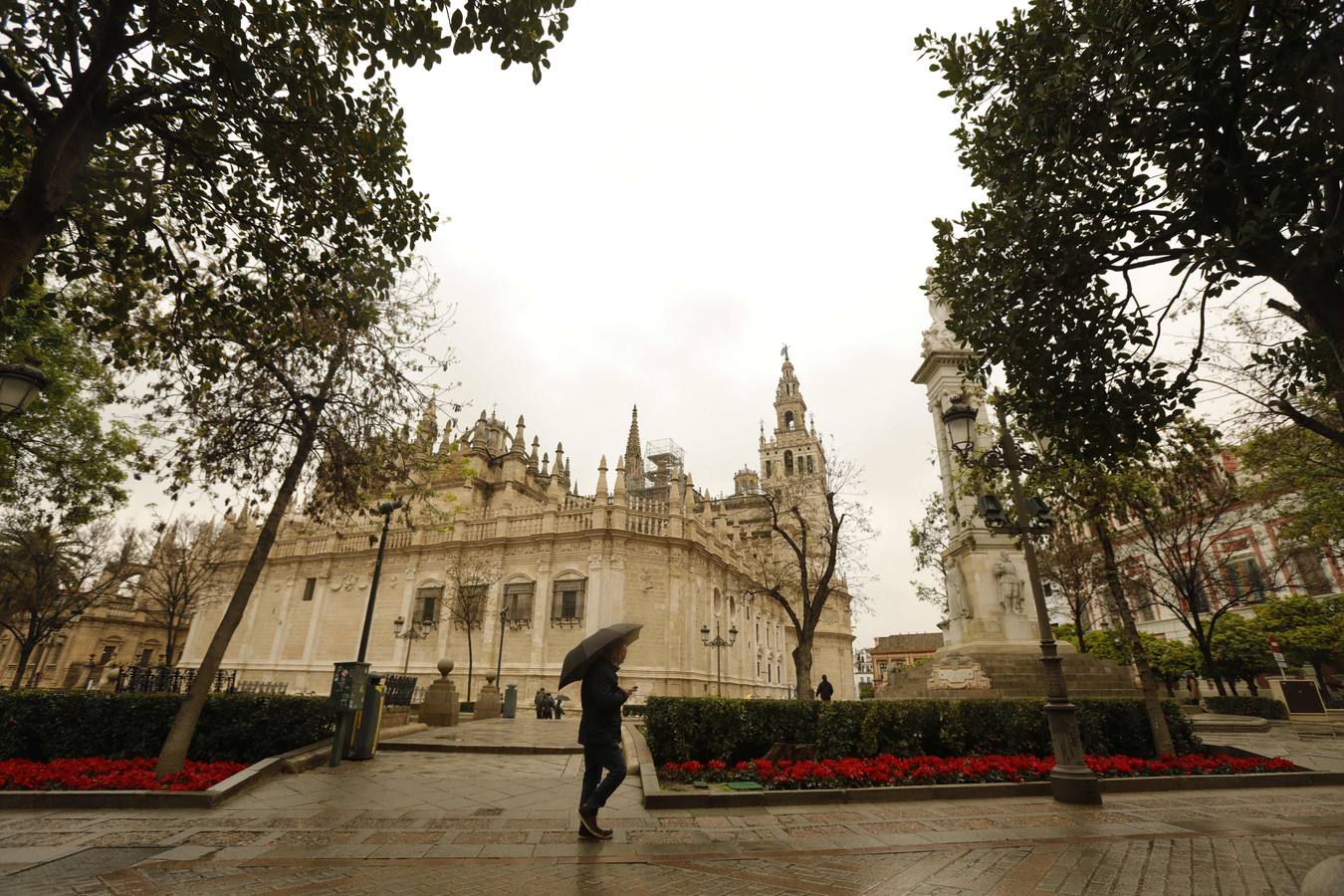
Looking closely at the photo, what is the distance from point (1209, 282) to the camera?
610 centimetres

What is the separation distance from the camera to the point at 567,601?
28.8 m

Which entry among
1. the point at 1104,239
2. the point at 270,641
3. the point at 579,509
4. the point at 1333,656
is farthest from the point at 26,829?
the point at 1333,656

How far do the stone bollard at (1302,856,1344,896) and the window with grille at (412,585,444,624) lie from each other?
31743 millimetres

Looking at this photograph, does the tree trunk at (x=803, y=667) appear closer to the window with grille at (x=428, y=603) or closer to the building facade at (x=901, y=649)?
the window with grille at (x=428, y=603)

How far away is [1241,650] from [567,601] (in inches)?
1273

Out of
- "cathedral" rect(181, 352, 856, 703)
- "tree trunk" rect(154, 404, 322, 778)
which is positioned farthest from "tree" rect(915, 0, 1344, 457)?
"cathedral" rect(181, 352, 856, 703)

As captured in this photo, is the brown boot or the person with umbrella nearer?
the person with umbrella

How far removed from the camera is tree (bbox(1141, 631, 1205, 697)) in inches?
1189

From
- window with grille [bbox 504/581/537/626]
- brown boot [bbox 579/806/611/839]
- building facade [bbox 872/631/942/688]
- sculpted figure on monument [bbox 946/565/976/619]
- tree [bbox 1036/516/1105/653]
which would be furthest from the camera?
building facade [bbox 872/631/942/688]

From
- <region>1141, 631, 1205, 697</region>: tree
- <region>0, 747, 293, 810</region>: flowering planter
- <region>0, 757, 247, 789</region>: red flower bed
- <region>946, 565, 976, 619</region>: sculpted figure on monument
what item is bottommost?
<region>0, 747, 293, 810</region>: flowering planter

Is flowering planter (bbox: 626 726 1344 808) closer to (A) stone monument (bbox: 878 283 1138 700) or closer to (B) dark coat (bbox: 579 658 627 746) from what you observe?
(B) dark coat (bbox: 579 658 627 746)

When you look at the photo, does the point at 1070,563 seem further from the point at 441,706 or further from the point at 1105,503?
the point at 441,706

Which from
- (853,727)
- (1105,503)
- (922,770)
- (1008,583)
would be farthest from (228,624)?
(1008,583)

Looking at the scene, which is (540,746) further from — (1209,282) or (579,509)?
(579,509)
